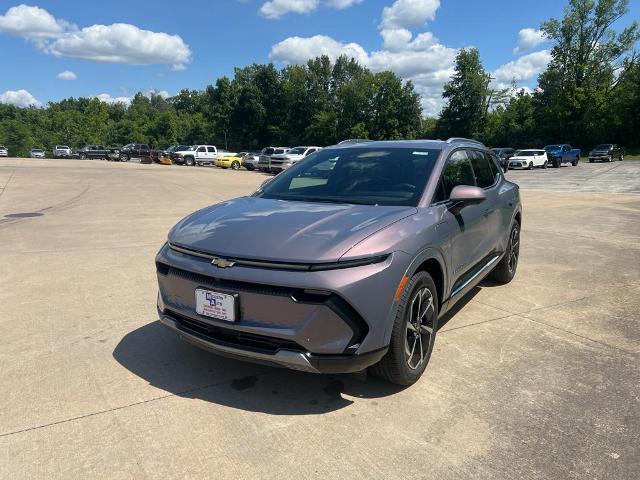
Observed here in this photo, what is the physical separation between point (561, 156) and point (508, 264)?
44.5 metres

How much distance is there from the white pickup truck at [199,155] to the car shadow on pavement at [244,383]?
44430 mm

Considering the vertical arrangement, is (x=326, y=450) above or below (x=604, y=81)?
below

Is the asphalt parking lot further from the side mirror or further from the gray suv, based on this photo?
the side mirror

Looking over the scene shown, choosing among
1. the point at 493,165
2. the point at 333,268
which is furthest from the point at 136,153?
the point at 333,268

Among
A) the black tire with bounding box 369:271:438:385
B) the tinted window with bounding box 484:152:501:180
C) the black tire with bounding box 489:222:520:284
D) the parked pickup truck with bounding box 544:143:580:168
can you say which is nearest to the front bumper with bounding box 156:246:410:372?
the black tire with bounding box 369:271:438:385

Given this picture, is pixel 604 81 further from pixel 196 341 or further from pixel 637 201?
pixel 196 341

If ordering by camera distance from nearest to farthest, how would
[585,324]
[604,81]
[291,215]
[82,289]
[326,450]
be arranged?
1. [326,450]
2. [291,215]
3. [585,324]
4. [82,289]
5. [604,81]

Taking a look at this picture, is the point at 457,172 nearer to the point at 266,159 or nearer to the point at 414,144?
the point at 414,144

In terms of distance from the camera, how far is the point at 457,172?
4.42 m

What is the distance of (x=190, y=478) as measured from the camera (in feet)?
7.82

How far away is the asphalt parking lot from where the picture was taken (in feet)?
8.32

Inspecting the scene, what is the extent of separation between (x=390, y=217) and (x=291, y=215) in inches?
27.0

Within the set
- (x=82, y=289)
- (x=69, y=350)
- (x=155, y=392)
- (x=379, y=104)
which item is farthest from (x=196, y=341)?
(x=379, y=104)

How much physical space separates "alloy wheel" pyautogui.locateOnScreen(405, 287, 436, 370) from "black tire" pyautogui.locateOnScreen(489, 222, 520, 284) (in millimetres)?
2625
